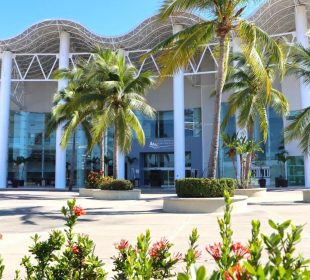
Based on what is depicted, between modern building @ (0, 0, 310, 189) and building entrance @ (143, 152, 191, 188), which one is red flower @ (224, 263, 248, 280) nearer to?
modern building @ (0, 0, 310, 189)

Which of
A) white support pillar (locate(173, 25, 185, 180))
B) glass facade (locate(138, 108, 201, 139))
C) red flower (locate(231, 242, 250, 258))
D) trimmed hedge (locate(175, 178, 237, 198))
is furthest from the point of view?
glass facade (locate(138, 108, 201, 139))

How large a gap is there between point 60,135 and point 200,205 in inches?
1231

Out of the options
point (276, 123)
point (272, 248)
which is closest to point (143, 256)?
point (272, 248)

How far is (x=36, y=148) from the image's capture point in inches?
2181

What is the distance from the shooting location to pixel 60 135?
43562 millimetres

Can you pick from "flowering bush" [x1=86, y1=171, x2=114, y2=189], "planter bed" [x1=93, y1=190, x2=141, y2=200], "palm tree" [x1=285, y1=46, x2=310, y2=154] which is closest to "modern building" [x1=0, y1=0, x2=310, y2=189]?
"flowering bush" [x1=86, y1=171, x2=114, y2=189]

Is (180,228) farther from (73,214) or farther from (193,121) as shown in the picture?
(193,121)

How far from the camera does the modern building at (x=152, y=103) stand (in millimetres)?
41969

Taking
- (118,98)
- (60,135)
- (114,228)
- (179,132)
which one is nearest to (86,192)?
(118,98)

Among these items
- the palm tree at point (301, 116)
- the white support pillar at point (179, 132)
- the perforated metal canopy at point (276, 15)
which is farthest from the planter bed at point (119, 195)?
the perforated metal canopy at point (276, 15)

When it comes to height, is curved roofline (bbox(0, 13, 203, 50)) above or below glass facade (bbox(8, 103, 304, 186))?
above

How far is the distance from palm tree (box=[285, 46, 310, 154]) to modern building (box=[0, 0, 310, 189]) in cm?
1703

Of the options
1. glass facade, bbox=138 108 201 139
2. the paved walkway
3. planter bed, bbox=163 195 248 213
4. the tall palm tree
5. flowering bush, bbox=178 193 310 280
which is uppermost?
glass facade, bbox=138 108 201 139

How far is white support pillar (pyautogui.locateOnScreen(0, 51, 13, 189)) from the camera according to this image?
44031mm
